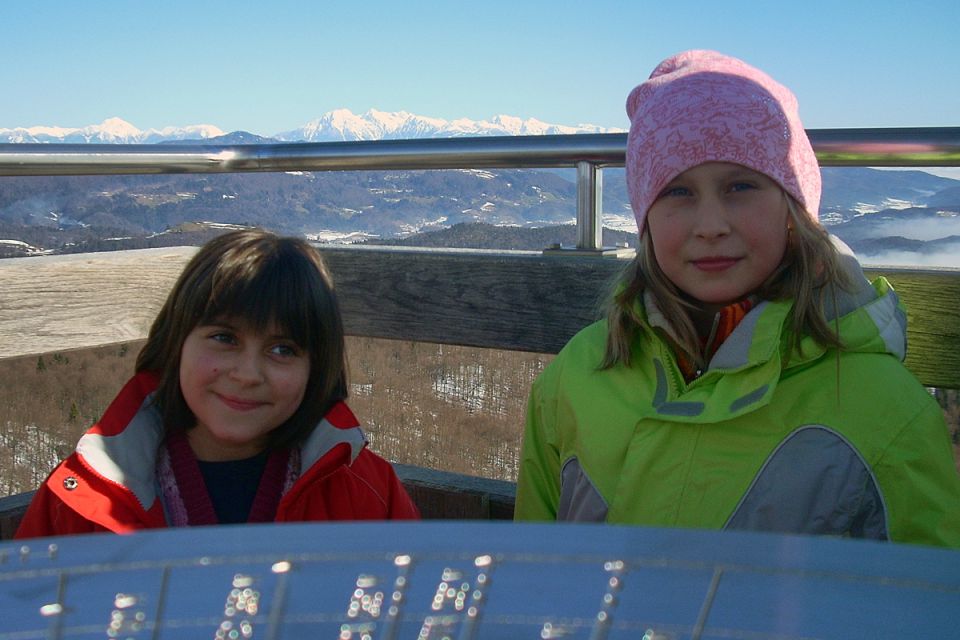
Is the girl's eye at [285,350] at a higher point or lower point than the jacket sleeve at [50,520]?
higher

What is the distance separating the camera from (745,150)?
6.33ft

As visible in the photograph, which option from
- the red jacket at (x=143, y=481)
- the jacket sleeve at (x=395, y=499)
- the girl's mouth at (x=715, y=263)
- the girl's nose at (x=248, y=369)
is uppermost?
the girl's mouth at (x=715, y=263)

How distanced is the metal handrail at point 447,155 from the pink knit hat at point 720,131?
11 centimetres

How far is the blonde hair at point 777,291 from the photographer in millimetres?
1848

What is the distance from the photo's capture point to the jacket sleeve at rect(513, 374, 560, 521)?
210 centimetres

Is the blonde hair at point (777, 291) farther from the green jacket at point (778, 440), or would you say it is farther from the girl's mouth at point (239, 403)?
the girl's mouth at point (239, 403)

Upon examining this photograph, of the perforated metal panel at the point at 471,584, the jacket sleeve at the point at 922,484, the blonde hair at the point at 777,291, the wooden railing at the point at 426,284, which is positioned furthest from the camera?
the wooden railing at the point at 426,284

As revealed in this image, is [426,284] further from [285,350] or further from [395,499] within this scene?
[395,499]

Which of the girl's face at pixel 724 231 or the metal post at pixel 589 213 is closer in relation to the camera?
→ the girl's face at pixel 724 231

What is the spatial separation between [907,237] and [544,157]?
143 cm

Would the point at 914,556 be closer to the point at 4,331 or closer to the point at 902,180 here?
the point at 4,331

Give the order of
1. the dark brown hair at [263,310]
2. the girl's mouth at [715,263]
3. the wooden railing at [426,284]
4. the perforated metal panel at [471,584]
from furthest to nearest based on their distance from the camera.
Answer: the wooden railing at [426,284] < the dark brown hair at [263,310] < the girl's mouth at [715,263] < the perforated metal panel at [471,584]

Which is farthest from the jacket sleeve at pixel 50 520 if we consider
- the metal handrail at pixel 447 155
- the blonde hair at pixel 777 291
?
the blonde hair at pixel 777 291

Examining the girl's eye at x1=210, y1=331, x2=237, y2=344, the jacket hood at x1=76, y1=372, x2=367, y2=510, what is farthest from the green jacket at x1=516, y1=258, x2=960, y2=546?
the girl's eye at x1=210, y1=331, x2=237, y2=344
